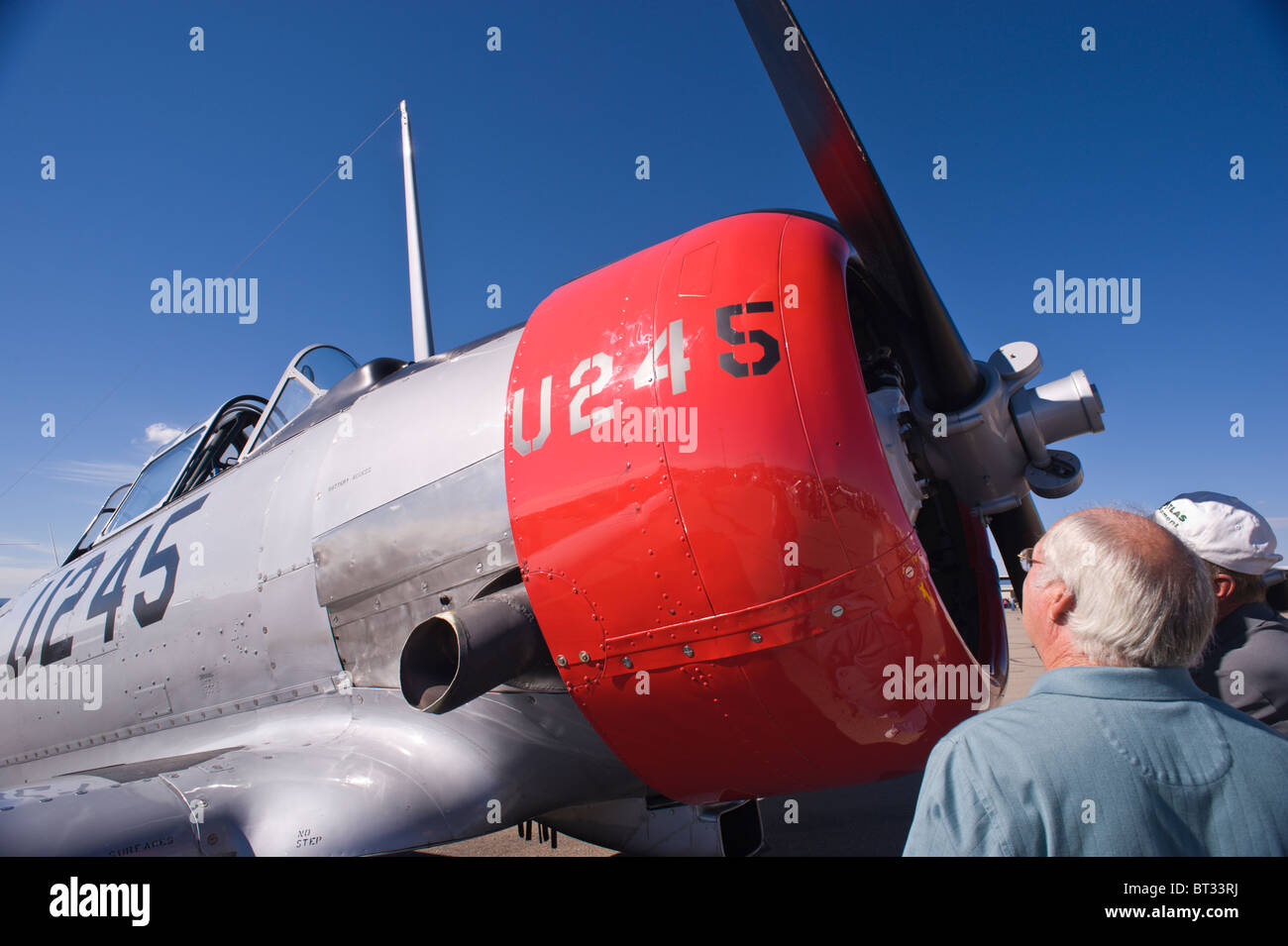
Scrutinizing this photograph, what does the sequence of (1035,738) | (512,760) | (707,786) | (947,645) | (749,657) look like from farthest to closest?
1. (512,760)
2. (707,786)
3. (947,645)
4. (749,657)
5. (1035,738)

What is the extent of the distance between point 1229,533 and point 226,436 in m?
5.43

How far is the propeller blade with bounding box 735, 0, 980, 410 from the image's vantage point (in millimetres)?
2312

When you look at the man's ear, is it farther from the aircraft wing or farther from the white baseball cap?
the aircraft wing

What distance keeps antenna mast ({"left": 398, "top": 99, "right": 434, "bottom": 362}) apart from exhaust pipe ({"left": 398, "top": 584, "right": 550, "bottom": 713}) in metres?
8.50

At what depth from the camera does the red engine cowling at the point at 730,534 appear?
80.2 inches

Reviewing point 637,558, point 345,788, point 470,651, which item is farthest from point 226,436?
point 637,558

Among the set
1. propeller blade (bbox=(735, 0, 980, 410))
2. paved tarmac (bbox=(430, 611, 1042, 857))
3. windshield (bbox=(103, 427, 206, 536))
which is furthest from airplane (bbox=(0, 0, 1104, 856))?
windshield (bbox=(103, 427, 206, 536))

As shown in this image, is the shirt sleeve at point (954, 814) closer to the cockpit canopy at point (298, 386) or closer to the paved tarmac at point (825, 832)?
the paved tarmac at point (825, 832)

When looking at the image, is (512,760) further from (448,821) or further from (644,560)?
(644,560)

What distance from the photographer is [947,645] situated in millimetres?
2217

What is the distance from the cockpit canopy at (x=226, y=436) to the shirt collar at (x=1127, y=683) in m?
4.13

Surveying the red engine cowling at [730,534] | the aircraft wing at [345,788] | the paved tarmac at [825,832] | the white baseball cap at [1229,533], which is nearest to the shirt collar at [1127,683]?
the red engine cowling at [730,534]
